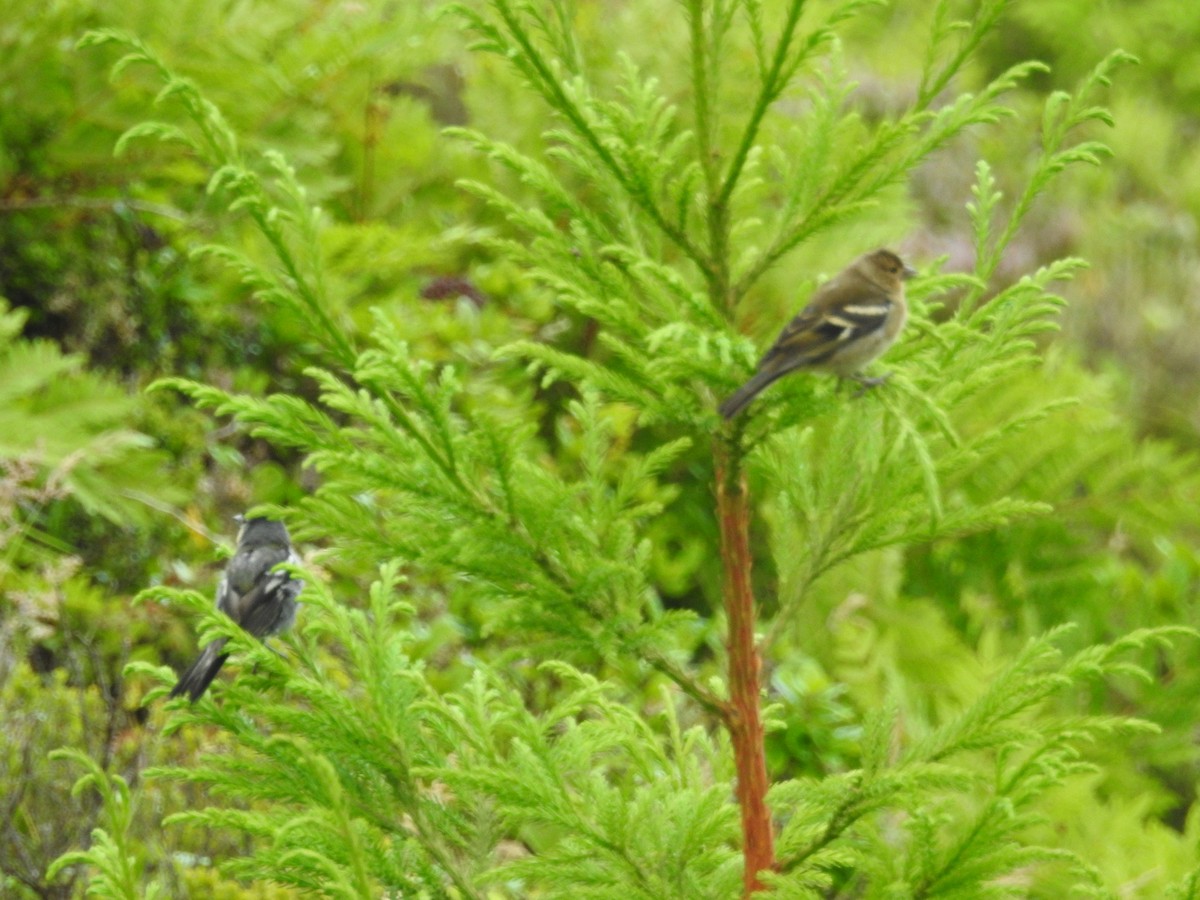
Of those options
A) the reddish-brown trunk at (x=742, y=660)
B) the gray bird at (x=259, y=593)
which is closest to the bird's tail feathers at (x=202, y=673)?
the gray bird at (x=259, y=593)

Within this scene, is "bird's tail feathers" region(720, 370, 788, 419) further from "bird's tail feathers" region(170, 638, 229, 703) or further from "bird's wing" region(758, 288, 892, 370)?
"bird's tail feathers" region(170, 638, 229, 703)

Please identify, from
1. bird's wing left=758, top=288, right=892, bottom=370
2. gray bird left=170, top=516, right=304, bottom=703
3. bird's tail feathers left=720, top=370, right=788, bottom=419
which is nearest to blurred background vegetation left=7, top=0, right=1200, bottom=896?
gray bird left=170, top=516, right=304, bottom=703

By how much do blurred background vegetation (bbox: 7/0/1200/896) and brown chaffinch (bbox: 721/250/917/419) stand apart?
1999 millimetres

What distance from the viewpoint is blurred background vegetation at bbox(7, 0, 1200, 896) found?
4664 millimetres

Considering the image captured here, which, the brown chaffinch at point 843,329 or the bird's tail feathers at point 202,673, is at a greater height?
the brown chaffinch at point 843,329

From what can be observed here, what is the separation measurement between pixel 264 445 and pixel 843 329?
447 cm

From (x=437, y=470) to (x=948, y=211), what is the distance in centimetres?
960

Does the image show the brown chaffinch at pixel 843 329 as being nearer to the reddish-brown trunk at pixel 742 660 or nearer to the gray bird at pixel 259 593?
the reddish-brown trunk at pixel 742 660

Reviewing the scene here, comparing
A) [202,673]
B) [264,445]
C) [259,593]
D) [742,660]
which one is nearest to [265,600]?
[259,593]

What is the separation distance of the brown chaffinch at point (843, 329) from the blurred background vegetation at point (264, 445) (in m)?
2.00

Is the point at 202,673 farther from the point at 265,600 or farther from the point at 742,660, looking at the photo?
the point at 742,660

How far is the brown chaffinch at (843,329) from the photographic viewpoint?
2.19 m

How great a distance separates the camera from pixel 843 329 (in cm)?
233

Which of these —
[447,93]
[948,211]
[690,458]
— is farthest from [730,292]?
[948,211]
